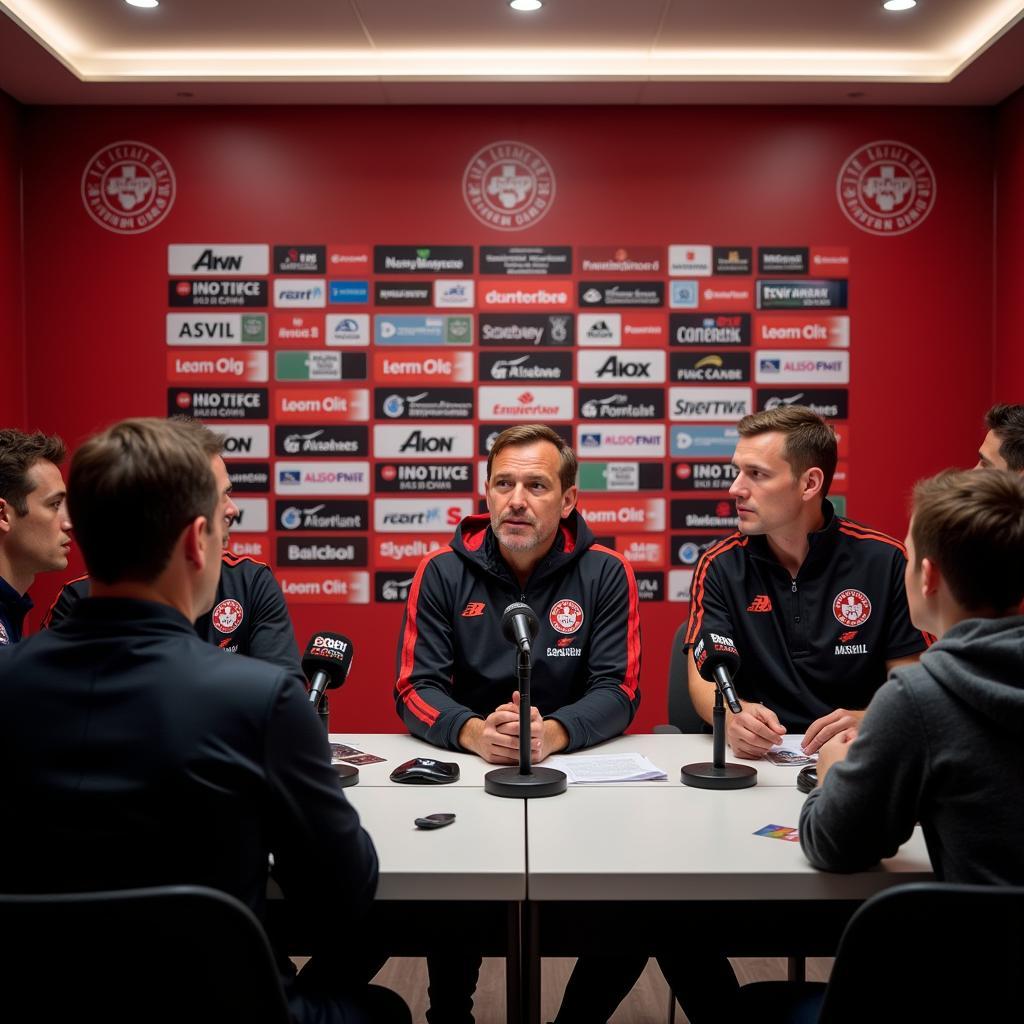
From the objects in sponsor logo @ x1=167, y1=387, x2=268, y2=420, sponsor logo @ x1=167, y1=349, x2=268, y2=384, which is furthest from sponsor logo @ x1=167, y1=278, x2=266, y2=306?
sponsor logo @ x1=167, y1=387, x2=268, y2=420

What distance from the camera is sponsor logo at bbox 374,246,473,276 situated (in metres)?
4.35

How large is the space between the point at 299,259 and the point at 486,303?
856 mm

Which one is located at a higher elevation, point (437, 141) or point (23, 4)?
point (23, 4)

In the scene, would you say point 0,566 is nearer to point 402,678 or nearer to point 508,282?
point 402,678

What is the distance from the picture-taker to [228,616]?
264 cm

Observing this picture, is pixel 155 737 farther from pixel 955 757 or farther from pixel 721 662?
pixel 721 662

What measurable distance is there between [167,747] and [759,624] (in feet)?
5.75

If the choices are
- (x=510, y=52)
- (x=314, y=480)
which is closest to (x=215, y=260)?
(x=314, y=480)

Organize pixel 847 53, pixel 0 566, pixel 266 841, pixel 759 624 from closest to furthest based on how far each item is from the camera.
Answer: pixel 266 841 → pixel 0 566 → pixel 759 624 → pixel 847 53

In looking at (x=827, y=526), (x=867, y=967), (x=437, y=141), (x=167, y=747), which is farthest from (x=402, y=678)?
(x=437, y=141)

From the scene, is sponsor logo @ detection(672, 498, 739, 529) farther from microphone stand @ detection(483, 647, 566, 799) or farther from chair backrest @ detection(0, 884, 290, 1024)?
chair backrest @ detection(0, 884, 290, 1024)

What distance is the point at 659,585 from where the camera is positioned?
14.4ft

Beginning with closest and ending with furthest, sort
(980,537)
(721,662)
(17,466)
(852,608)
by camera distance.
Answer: (980,537), (721,662), (17,466), (852,608)

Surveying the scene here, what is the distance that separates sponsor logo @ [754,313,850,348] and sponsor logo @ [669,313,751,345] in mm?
62
